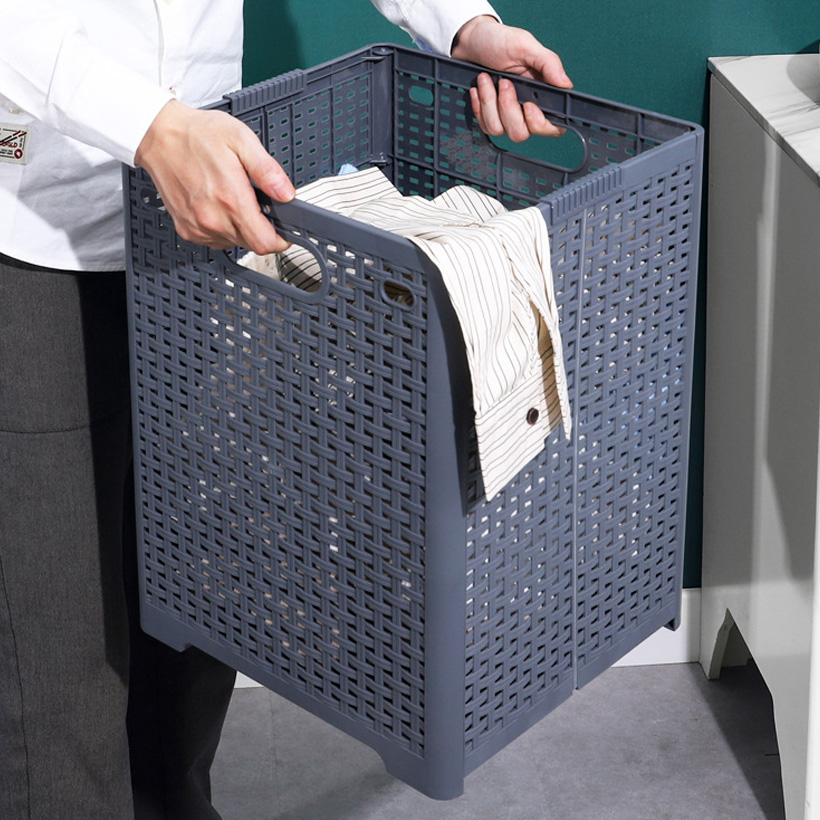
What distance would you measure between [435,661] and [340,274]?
28 centimetres

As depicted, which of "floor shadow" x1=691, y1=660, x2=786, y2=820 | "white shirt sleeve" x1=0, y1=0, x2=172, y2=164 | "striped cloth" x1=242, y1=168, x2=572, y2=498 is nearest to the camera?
"striped cloth" x1=242, y1=168, x2=572, y2=498

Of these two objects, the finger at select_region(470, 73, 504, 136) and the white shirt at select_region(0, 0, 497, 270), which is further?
the finger at select_region(470, 73, 504, 136)

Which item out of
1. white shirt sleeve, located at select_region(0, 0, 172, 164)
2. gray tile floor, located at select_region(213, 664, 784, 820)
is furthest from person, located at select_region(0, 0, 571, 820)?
gray tile floor, located at select_region(213, 664, 784, 820)

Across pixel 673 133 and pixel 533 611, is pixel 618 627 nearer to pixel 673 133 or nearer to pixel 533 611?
pixel 533 611

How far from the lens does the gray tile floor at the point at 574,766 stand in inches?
71.1

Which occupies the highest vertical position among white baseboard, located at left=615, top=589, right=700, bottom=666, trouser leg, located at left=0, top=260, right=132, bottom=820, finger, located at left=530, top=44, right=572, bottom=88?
finger, located at left=530, top=44, right=572, bottom=88

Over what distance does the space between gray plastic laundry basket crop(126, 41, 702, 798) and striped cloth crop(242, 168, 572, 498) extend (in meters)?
0.02

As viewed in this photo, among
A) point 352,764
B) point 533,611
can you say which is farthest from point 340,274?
point 352,764

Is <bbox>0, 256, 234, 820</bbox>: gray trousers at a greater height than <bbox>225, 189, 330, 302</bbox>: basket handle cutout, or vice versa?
<bbox>225, 189, 330, 302</bbox>: basket handle cutout

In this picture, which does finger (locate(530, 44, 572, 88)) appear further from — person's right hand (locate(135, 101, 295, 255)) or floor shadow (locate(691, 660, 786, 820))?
floor shadow (locate(691, 660, 786, 820))

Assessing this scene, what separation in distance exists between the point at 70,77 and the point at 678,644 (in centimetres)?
140

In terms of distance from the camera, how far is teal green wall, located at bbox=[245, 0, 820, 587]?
173 cm

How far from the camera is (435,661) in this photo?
3.25 ft

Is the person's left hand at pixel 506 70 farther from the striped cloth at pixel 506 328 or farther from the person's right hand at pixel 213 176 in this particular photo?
the person's right hand at pixel 213 176
